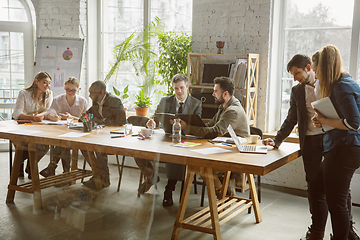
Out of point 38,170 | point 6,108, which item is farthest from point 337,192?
point 6,108

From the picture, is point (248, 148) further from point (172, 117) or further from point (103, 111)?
point (103, 111)

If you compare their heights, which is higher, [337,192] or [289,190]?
[337,192]

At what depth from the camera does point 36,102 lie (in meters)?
1.06

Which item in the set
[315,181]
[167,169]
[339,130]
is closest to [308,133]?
[315,181]

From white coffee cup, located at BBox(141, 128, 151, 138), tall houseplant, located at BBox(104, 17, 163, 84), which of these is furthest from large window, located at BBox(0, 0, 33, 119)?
white coffee cup, located at BBox(141, 128, 151, 138)

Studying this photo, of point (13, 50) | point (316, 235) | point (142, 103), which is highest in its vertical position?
point (13, 50)

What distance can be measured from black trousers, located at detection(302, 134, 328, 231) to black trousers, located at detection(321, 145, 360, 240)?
0.63 feet

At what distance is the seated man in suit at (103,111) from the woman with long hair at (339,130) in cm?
125

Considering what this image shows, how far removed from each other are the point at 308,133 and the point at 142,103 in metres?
1.73

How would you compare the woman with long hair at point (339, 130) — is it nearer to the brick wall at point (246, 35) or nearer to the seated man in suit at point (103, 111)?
the seated man in suit at point (103, 111)

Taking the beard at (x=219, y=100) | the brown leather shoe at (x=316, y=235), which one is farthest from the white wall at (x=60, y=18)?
the brown leather shoe at (x=316, y=235)

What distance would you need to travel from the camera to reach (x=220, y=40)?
11.7ft

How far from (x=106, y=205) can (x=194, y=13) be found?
2.51ft

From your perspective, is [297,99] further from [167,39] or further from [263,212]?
[167,39]
